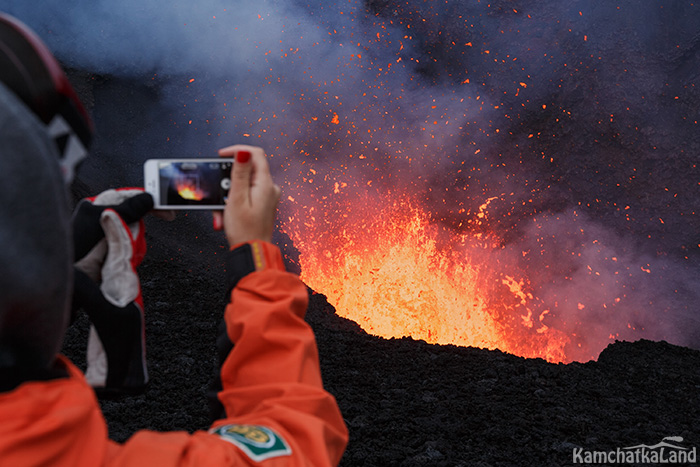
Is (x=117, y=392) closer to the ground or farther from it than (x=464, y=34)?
closer to the ground

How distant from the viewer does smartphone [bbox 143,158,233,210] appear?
1.22 m

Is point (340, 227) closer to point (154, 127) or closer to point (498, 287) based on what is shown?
point (498, 287)

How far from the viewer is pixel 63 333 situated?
61 cm

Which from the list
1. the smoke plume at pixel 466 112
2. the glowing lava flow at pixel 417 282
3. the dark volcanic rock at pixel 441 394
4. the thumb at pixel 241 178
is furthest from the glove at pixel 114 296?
the smoke plume at pixel 466 112

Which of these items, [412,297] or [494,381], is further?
[412,297]

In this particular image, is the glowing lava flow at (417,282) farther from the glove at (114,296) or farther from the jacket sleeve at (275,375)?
the jacket sleeve at (275,375)

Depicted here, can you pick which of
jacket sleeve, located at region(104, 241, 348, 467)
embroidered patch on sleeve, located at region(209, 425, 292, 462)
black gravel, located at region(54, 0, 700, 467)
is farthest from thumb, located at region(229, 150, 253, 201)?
black gravel, located at region(54, 0, 700, 467)

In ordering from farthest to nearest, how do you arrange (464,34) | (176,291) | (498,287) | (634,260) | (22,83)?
(464,34), (498,287), (634,260), (176,291), (22,83)

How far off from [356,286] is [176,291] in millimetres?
4442

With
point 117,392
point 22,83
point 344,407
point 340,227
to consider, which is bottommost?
point 344,407

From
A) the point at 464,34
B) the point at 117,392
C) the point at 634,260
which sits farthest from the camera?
the point at 464,34

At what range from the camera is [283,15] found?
8.79 meters

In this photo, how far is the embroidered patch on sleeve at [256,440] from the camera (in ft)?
2.12

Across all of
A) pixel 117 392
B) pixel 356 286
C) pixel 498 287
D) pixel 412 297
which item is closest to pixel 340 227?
pixel 356 286
